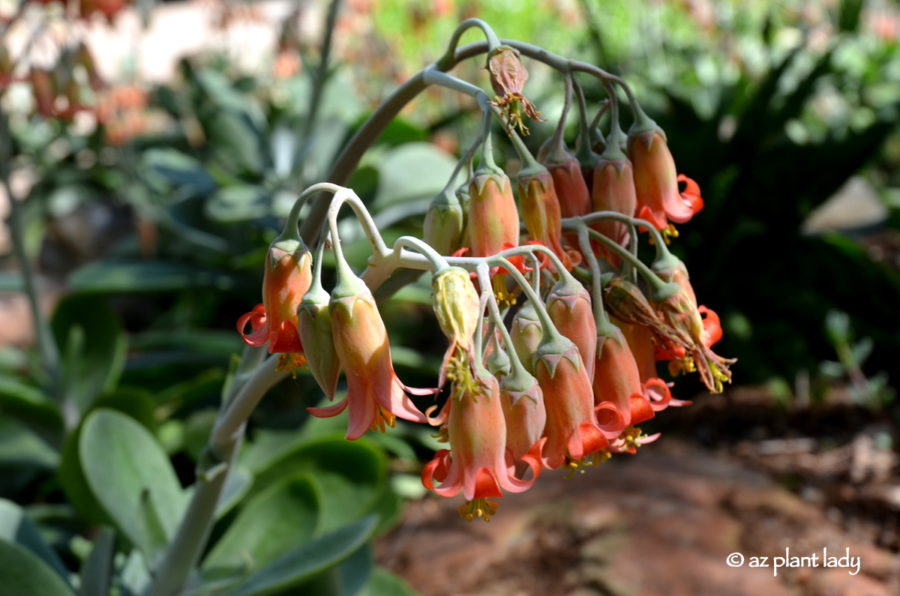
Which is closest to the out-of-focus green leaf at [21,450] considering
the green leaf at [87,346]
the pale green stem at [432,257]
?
the green leaf at [87,346]

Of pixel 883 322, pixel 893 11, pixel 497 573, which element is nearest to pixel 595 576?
pixel 497 573

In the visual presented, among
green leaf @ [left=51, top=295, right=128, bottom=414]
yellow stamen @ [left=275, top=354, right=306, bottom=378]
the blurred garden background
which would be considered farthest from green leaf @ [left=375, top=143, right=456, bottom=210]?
yellow stamen @ [left=275, top=354, right=306, bottom=378]

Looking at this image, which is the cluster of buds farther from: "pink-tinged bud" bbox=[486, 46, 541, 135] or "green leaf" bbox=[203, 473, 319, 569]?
"green leaf" bbox=[203, 473, 319, 569]

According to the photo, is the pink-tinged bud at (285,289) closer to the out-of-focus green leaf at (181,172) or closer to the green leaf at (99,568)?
the green leaf at (99,568)

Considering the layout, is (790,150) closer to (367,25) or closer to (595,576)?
(595,576)

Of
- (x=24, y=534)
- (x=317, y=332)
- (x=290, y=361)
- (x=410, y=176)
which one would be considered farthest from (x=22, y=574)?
(x=410, y=176)
